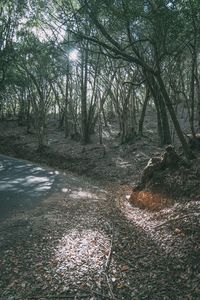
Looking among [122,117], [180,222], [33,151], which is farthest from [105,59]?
[180,222]

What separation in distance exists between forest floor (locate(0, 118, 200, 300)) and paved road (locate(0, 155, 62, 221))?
0.67m

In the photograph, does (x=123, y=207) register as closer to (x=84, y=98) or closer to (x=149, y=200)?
(x=149, y=200)

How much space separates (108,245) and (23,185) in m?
7.06

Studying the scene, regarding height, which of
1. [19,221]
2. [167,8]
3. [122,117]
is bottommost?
[19,221]

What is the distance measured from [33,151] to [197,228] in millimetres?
17067

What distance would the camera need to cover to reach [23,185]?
1341 centimetres

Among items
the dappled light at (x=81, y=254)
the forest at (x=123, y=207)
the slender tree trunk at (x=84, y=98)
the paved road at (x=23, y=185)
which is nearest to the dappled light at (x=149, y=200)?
the forest at (x=123, y=207)

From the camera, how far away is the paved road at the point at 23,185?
10.4 metres

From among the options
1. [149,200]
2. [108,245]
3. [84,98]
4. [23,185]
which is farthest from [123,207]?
[84,98]

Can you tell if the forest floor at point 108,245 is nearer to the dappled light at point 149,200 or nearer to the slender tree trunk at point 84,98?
the dappled light at point 149,200

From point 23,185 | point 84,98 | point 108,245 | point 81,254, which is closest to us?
point 81,254

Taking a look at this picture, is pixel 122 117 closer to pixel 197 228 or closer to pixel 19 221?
pixel 19 221

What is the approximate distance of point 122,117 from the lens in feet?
67.5

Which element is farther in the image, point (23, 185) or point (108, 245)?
point (23, 185)
